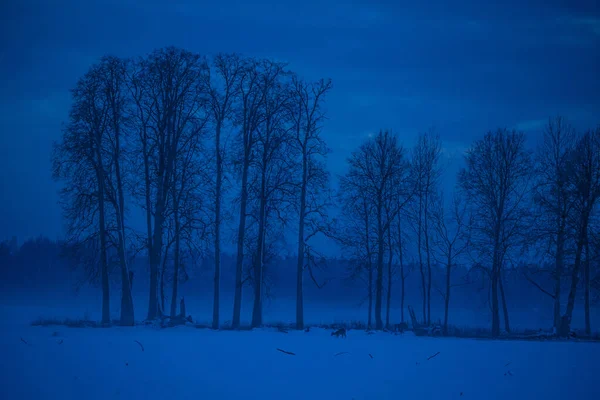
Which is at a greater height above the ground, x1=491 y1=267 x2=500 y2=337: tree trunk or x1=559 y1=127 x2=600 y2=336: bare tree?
x1=559 y1=127 x2=600 y2=336: bare tree

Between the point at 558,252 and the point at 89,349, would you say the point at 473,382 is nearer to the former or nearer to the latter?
the point at 89,349

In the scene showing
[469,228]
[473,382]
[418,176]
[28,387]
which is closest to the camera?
[28,387]

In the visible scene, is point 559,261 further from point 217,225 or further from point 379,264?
point 217,225

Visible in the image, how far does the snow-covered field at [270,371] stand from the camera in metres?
8.78

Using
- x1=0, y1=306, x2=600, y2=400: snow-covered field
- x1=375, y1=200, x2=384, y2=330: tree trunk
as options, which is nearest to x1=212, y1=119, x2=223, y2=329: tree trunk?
x1=0, y1=306, x2=600, y2=400: snow-covered field

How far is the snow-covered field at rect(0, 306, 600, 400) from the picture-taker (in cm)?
878

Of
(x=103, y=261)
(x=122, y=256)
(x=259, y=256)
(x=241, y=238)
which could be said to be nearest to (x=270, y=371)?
(x=259, y=256)

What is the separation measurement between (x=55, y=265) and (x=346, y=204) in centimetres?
6755

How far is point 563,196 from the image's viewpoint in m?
23.4

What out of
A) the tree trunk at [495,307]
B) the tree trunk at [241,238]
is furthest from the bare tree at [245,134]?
the tree trunk at [495,307]

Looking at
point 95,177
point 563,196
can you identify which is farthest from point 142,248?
point 563,196

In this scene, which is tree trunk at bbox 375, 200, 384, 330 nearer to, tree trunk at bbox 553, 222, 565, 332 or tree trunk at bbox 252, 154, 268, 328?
tree trunk at bbox 252, 154, 268, 328

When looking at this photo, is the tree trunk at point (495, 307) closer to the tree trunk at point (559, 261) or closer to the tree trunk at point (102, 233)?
the tree trunk at point (559, 261)

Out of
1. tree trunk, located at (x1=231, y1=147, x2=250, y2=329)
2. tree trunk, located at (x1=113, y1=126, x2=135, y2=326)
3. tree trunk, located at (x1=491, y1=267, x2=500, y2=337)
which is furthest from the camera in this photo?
tree trunk, located at (x1=491, y1=267, x2=500, y2=337)
